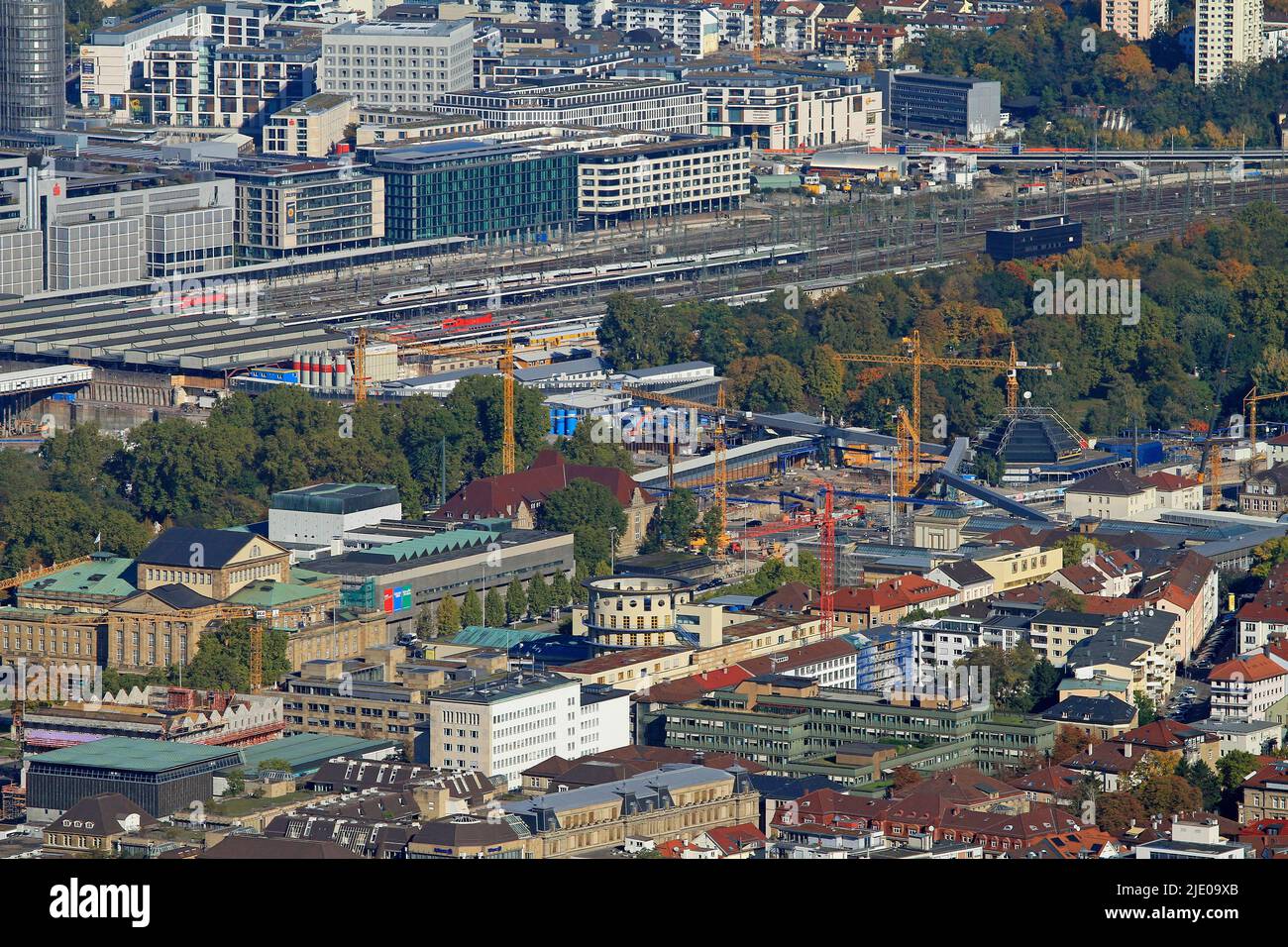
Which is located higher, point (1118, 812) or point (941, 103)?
point (941, 103)

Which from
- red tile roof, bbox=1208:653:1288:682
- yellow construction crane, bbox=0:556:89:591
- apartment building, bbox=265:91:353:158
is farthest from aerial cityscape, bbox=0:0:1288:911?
red tile roof, bbox=1208:653:1288:682

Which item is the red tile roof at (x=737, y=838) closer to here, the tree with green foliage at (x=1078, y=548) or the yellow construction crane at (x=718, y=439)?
the tree with green foliage at (x=1078, y=548)

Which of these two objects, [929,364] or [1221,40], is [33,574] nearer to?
[929,364]

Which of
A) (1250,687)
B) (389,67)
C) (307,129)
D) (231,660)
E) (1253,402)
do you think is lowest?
(231,660)

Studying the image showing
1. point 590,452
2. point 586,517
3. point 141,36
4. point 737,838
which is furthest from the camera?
point 141,36

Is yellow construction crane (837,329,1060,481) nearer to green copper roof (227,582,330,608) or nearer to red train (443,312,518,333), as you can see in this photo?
red train (443,312,518,333)

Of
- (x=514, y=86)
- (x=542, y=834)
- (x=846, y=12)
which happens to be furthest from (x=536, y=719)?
(x=846, y=12)

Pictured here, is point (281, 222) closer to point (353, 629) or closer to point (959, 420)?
point (959, 420)

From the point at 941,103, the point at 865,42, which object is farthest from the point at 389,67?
the point at 865,42
